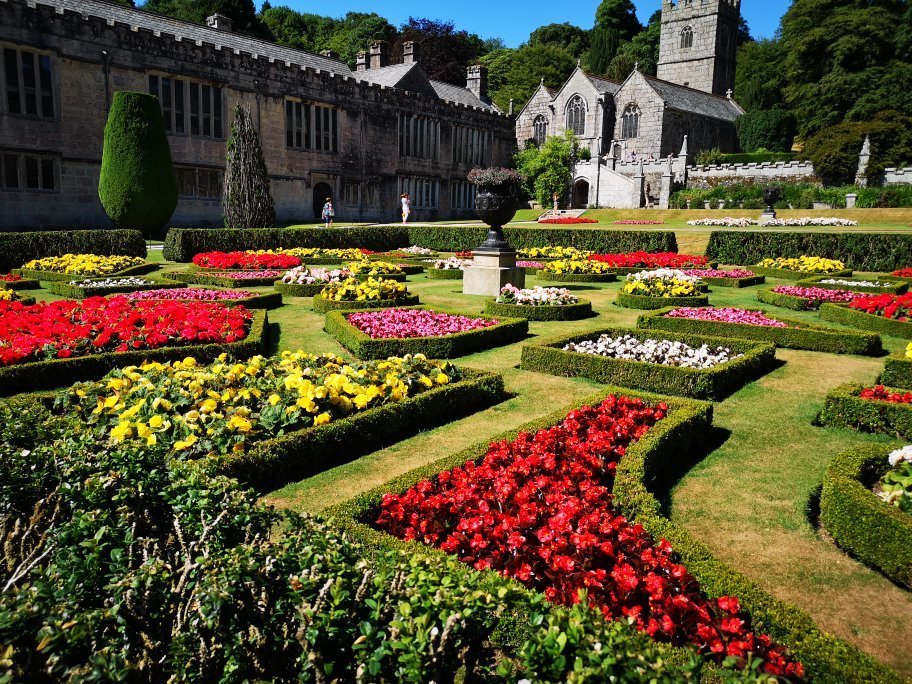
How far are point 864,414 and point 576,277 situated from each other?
12359mm

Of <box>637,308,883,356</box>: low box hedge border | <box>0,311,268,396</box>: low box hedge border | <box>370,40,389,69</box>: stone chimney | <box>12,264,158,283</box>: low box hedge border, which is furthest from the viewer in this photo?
<box>370,40,389,69</box>: stone chimney

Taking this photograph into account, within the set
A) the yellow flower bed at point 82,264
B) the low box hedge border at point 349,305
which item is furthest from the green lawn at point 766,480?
the yellow flower bed at point 82,264

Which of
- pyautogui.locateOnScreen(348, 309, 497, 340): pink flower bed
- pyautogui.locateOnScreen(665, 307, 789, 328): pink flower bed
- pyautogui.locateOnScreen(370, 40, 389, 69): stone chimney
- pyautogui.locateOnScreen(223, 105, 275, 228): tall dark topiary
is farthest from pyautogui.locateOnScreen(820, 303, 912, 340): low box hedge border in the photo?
pyautogui.locateOnScreen(370, 40, 389, 69): stone chimney

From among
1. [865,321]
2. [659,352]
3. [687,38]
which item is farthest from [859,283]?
[687,38]

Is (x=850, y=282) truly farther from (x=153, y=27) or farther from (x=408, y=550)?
(x=153, y=27)

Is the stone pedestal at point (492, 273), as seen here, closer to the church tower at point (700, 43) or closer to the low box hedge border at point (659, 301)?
the low box hedge border at point (659, 301)

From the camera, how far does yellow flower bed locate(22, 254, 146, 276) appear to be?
15.4 metres

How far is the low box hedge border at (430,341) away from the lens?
8.45 m

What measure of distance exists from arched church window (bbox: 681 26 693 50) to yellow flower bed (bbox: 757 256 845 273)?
2314 inches

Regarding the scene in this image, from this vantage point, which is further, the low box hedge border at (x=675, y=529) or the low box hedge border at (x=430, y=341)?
the low box hedge border at (x=430, y=341)

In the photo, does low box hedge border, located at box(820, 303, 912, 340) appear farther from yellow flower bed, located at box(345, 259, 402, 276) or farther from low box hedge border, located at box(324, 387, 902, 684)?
yellow flower bed, located at box(345, 259, 402, 276)

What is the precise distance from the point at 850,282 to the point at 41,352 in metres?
16.3

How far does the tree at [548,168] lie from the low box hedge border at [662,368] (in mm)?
39535

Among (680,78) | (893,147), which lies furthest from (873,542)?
(680,78)
